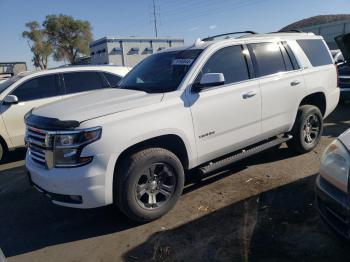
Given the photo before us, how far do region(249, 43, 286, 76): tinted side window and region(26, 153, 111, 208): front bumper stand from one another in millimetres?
2688

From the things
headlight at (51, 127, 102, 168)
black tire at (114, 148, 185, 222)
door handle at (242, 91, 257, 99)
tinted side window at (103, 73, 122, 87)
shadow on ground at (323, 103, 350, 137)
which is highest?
tinted side window at (103, 73, 122, 87)

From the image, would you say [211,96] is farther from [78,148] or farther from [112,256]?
[112,256]

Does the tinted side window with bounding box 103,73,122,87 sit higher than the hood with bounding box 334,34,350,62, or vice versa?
the hood with bounding box 334,34,350,62

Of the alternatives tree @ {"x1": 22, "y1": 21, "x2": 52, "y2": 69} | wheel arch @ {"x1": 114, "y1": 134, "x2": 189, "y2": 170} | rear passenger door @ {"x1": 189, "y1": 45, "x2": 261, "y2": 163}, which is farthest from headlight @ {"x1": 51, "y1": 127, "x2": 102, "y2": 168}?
tree @ {"x1": 22, "y1": 21, "x2": 52, "y2": 69}

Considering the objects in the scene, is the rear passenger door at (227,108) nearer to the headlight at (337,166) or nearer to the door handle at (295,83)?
the door handle at (295,83)

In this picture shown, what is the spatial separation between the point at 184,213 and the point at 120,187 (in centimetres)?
91

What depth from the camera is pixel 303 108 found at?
18.9 feet

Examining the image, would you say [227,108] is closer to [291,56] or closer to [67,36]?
[291,56]

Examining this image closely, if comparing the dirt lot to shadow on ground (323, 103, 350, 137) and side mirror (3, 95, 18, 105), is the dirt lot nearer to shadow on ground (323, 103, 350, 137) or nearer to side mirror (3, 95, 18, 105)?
side mirror (3, 95, 18, 105)

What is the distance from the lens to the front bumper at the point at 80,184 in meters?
3.58

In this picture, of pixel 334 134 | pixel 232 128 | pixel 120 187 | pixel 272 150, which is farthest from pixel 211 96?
pixel 334 134

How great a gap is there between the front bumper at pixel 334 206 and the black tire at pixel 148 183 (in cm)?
163

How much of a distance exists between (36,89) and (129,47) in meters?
29.5

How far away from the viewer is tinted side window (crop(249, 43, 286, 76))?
201 inches
